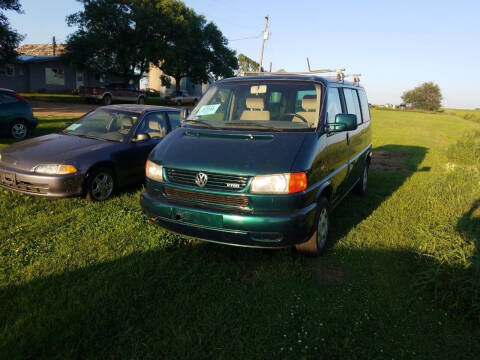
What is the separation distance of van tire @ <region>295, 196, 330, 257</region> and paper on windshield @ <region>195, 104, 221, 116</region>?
5.98ft

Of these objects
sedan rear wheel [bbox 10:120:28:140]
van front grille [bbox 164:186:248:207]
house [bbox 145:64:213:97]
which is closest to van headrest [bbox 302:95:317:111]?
van front grille [bbox 164:186:248:207]

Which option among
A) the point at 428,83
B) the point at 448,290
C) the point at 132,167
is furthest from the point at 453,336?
the point at 428,83

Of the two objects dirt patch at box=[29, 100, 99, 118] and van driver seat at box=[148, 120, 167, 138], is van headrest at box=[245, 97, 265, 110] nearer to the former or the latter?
van driver seat at box=[148, 120, 167, 138]

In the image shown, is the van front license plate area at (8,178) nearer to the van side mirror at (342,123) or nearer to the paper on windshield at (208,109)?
the paper on windshield at (208,109)

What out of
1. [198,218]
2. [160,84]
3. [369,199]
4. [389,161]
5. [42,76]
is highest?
[160,84]

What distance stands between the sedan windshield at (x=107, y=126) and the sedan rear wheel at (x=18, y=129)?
15.1 ft

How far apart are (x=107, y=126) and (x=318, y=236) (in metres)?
4.33

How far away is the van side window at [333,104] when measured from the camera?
170 inches

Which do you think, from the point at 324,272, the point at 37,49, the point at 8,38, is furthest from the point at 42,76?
the point at 324,272

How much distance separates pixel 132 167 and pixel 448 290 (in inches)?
188

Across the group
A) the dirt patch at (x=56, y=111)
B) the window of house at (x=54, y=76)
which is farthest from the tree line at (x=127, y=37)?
the dirt patch at (x=56, y=111)

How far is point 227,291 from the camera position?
331 cm

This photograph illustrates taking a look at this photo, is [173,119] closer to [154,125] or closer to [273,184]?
[154,125]

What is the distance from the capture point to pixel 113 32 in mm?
32594
